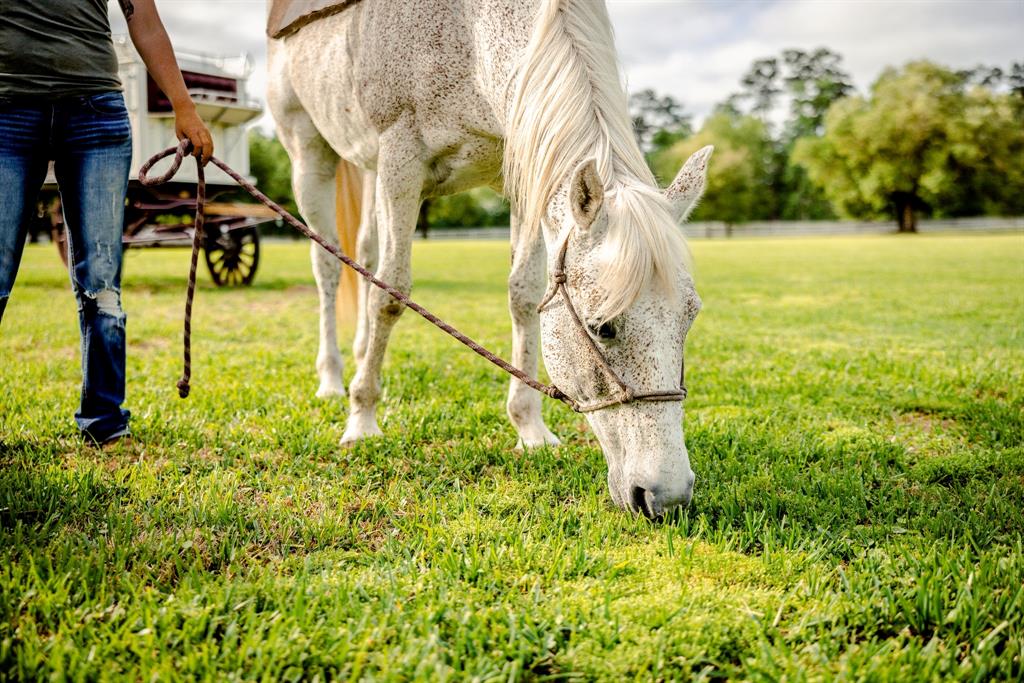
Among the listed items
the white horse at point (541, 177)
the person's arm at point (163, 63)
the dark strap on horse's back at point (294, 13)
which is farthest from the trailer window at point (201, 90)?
the person's arm at point (163, 63)

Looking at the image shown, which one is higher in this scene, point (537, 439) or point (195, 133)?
point (195, 133)

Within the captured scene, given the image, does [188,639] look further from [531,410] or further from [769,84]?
[769,84]

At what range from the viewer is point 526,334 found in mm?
3430

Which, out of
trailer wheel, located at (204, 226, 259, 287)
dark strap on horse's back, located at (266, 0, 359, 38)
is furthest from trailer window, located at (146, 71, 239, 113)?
dark strap on horse's back, located at (266, 0, 359, 38)

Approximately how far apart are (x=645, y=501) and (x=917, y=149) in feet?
172

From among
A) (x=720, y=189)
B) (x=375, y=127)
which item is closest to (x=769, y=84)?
(x=720, y=189)

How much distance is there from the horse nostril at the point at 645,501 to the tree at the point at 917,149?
165 ft

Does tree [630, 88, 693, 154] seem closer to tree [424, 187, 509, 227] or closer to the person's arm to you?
tree [424, 187, 509, 227]

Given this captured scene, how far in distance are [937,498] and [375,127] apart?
273cm

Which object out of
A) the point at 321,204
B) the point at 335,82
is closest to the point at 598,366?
the point at 335,82

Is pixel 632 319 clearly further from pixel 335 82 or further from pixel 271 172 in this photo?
pixel 271 172

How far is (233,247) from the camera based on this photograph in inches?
432

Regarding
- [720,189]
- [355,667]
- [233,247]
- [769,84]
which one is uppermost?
[769,84]

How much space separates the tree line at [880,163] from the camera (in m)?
45.3
